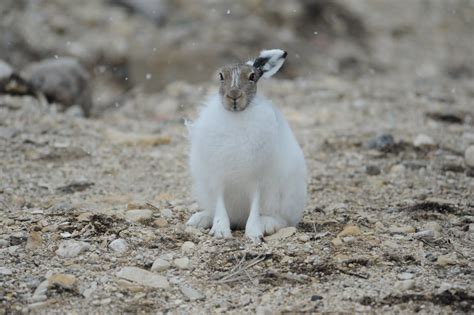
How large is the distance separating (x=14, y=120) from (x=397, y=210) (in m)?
4.33

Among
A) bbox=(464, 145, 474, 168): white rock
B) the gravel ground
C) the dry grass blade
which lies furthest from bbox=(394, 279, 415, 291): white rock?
bbox=(464, 145, 474, 168): white rock

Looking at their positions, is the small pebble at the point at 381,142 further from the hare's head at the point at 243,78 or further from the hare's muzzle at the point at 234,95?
the hare's muzzle at the point at 234,95

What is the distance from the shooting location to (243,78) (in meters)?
4.88

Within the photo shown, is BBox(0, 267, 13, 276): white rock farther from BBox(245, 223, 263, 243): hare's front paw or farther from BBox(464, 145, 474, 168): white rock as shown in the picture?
BBox(464, 145, 474, 168): white rock

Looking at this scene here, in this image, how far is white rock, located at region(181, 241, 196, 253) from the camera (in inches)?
184

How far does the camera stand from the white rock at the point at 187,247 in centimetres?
468

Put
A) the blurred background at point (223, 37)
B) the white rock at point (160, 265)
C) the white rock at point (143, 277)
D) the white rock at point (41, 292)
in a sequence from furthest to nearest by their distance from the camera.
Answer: the blurred background at point (223, 37) < the white rock at point (160, 265) < the white rock at point (143, 277) < the white rock at point (41, 292)

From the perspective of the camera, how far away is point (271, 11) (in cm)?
1377

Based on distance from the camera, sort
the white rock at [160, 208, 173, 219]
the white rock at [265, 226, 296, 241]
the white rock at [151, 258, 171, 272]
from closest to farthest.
Result: the white rock at [151, 258, 171, 272] → the white rock at [265, 226, 296, 241] → the white rock at [160, 208, 173, 219]

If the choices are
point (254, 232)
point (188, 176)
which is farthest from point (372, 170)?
point (254, 232)

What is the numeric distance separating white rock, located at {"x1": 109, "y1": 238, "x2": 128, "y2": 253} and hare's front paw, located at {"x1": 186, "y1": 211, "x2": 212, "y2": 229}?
0.62m

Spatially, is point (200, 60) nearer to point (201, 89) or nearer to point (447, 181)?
point (201, 89)

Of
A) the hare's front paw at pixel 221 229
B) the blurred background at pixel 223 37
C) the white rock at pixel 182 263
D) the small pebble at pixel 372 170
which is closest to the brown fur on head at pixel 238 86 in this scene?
the hare's front paw at pixel 221 229

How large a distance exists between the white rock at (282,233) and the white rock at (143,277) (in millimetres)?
907
